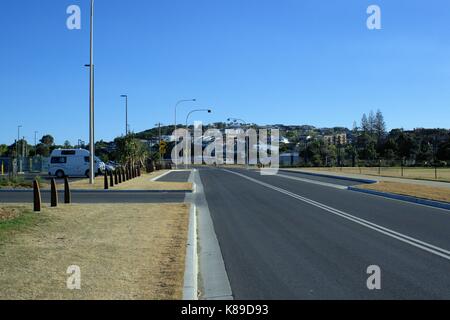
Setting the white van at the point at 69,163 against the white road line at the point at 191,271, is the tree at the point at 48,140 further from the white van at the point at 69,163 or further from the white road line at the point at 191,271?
the white road line at the point at 191,271

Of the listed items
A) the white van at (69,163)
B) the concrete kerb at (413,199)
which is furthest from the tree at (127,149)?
the concrete kerb at (413,199)

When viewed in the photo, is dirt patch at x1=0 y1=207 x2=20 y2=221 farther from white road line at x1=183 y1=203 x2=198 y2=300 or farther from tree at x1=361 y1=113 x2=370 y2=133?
tree at x1=361 y1=113 x2=370 y2=133

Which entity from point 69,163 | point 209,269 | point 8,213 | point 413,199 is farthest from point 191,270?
point 69,163

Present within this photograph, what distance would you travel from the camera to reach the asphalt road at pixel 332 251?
711 cm

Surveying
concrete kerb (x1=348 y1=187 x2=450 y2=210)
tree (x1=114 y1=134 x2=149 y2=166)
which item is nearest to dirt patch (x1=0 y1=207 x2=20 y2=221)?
concrete kerb (x1=348 y1=187 x2=450 y2=210)

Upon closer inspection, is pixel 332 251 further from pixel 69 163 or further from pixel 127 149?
pixel 127 149

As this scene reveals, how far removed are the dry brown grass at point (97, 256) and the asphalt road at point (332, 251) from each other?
1023 millimetres

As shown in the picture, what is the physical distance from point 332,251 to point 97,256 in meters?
4.21

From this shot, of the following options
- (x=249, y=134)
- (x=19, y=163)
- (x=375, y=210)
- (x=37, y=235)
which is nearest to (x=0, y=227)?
(x=37, y=235)

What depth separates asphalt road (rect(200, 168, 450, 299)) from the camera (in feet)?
23.3

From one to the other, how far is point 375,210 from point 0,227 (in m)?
11.8

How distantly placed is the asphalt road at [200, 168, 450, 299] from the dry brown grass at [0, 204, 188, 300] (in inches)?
40.3

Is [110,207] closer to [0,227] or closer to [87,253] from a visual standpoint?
[0,227]

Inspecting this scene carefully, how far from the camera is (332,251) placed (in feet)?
32.2
